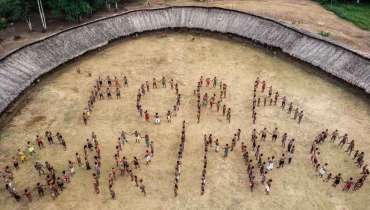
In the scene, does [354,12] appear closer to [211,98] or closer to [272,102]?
[272,102]

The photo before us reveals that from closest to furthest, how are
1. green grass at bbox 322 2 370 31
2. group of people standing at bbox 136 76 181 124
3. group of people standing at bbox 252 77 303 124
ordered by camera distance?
group of people standing at bbox 136 76 181 124, group of people standing at bbox 252 77 303 124, green grass at bbox 322 2 370 31

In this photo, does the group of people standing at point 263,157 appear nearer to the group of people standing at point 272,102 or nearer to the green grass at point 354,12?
the group of people standing at point 272,102

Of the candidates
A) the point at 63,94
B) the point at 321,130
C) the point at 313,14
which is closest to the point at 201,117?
the point at 321,130

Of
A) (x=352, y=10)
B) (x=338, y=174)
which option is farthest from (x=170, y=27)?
(x=338, y=174)

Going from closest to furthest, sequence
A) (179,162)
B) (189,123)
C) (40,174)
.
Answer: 1. (40,174)
2. (179,162)
3. (189,123)

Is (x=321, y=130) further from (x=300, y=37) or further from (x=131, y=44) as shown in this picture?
(x=131, y=44)

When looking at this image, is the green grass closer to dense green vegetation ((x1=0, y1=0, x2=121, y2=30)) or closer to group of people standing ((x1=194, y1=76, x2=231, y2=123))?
group of people standing ((x1=194, y1=76, x2=231, y2=123))

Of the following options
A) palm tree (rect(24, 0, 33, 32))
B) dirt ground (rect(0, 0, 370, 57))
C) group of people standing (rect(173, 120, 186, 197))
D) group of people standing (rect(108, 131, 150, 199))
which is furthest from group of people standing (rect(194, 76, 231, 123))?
palm tree (rect(24, 0, 33, 32))
